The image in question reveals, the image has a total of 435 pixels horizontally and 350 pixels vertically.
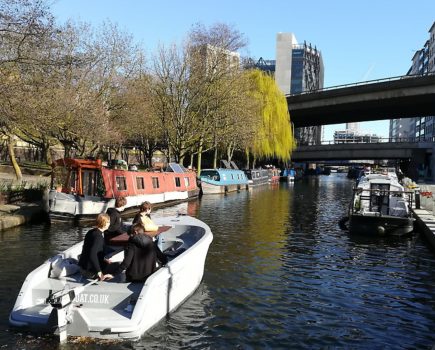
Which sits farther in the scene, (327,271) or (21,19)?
(21,19)

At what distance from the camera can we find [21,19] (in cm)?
1750

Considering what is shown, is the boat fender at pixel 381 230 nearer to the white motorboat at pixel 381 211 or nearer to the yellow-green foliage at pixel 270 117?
the white motorboat at pixel 381 211

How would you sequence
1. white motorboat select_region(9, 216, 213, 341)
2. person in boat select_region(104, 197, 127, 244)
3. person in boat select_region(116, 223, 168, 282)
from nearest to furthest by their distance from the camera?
1. white motorboat select_region(9, 216, 213, 341)
2. person in boat select_region(116, 223, 168, 282)
3. person in boat select_region(104, 197, 127, 244)

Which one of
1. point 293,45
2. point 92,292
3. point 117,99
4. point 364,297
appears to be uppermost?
point 293,45

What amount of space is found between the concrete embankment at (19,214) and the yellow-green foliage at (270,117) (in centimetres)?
3830

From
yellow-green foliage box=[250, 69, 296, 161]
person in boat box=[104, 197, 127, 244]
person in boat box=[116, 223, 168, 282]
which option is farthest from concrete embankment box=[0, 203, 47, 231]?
yellow-green foliage box=[250, 69, 296, 161]

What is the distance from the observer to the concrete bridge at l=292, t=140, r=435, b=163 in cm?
7444

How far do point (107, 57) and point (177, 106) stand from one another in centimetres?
1027

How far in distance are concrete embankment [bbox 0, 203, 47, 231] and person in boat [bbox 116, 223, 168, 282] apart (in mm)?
12145

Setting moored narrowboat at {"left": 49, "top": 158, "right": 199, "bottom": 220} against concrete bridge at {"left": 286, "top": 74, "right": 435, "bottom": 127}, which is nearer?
moored narrowboat at {"left": 49, "top": 158, "right": 199, "bottom": 220}

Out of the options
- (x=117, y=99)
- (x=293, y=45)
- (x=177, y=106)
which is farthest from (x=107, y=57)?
(x=293, y=45)

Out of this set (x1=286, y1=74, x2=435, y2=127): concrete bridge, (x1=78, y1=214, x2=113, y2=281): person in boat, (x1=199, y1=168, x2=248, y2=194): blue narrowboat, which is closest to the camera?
(x1=78, y1=214, x2=113, y2=281): person in boat

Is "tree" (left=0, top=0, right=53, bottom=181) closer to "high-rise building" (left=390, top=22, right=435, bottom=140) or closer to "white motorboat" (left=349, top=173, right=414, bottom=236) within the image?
"white motorboat" (left=349, top=173, right=414, bottom=236)

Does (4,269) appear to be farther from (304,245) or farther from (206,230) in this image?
(304,245)
